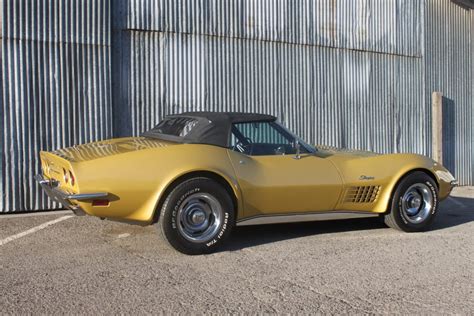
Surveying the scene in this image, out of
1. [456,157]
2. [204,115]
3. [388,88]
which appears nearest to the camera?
[204,115]

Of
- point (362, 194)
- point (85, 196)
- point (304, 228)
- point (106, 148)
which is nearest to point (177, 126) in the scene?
point (106, 148)

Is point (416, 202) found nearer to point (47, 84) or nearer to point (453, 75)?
point (47, 84)

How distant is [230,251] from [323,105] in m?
5.43

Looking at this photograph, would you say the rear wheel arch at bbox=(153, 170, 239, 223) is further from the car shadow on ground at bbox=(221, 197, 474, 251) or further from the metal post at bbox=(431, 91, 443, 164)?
the metal post at bbox=(431, 91, 443, 164)

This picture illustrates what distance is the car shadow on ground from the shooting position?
19.5 ft

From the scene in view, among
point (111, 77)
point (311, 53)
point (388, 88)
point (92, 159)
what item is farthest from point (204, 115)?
point (388, 88)

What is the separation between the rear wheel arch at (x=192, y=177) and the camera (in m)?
5.17

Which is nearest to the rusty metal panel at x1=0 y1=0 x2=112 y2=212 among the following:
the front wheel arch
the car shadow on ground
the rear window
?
the rear window

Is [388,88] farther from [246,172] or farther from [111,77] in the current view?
[246,172]

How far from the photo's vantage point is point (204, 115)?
6039 millimetres

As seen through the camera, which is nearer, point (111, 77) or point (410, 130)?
point (111, 77)

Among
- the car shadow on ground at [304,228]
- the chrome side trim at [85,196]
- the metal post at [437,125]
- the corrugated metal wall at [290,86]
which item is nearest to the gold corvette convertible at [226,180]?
the chrome side trim at [85,196]

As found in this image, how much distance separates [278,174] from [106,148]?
1.71 m

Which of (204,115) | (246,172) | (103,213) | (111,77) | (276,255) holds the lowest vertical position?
(276,255)
